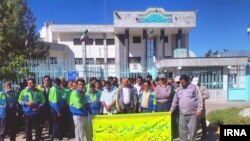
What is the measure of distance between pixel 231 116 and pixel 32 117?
6.42m

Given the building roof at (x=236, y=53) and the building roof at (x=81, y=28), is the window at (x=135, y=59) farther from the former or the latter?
the building roof at (x=236, y=53)

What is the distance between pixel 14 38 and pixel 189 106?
1286cm

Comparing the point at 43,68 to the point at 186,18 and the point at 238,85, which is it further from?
the point at 186,18

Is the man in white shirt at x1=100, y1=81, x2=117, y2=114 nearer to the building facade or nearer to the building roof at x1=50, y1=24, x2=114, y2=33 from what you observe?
the building facade

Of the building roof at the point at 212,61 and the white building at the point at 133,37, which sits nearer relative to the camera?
the building roof at the point at 212,61

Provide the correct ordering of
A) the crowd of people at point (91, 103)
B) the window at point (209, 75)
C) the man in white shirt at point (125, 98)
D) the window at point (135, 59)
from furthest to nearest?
the window at point (135, 59)
the window at point (209, 75)
the man in white shirt at point (125, 98)
the crowd of people at point (91, 103)

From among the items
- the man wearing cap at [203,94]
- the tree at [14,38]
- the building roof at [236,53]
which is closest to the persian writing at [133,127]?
the man wearing cap at [203,94]

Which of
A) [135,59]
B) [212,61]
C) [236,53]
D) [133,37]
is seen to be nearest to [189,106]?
[212,61]

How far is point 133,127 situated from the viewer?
8.31 metres

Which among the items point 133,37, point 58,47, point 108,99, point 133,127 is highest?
point 133,37

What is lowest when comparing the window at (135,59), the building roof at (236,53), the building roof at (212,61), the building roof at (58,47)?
the building roof at (212,61)

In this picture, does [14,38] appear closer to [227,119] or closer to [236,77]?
[227,119]

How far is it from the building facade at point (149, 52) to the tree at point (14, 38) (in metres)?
2.49

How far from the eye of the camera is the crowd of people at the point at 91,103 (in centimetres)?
829
